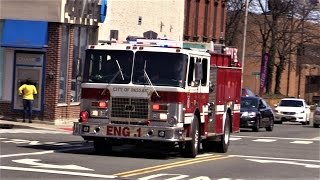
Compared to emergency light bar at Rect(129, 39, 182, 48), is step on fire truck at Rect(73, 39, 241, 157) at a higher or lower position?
lower

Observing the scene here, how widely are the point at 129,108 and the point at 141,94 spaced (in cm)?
42

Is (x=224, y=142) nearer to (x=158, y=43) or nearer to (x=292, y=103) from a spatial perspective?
(x=158, y=43)

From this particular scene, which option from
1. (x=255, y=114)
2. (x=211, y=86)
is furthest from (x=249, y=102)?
(x=211, y=86)

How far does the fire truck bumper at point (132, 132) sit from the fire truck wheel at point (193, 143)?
0.52 m

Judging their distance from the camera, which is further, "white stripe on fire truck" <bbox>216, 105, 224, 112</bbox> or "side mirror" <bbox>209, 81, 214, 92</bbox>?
"white stripe on fire truck" <bbox>216, 105, 224, 112</bbox>

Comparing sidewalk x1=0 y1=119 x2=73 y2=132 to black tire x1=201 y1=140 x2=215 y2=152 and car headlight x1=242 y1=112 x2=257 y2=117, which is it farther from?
car headlight x1=242 y1=112 x2=257 y2=117

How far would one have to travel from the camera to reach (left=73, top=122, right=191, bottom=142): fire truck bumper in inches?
643

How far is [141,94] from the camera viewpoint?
1653cm

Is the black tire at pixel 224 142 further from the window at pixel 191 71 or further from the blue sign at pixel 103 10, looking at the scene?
the blue sign at pixel 103 10

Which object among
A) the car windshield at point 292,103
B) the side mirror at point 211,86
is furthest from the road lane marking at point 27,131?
the car windshield at point 292,103

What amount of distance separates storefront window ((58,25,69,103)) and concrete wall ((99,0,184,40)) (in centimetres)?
324

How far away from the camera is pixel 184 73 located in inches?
655

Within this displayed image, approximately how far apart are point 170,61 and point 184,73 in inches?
16.5

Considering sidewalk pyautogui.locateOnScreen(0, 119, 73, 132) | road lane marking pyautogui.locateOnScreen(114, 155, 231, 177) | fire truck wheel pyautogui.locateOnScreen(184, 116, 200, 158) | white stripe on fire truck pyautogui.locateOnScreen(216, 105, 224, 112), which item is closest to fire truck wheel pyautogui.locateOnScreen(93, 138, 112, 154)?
fire truck wheel pyautogui.locateOnScreen(184, 116, 200, 158)
